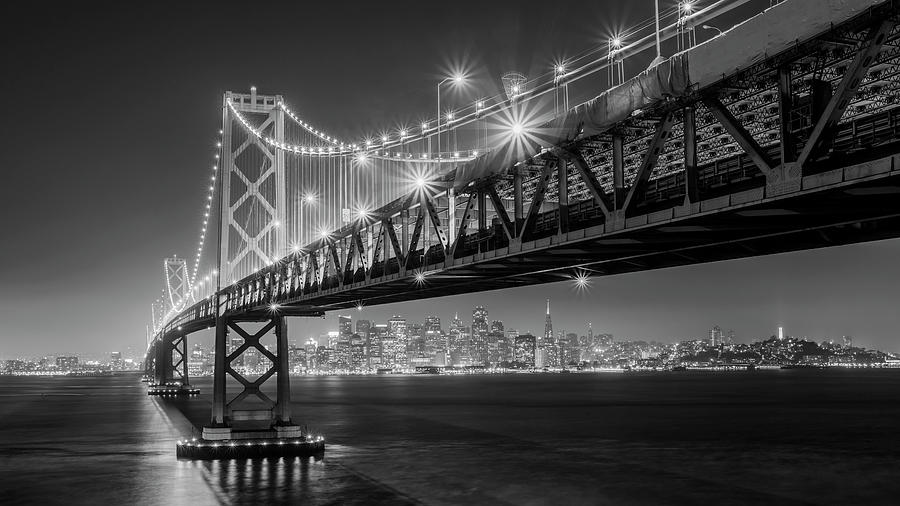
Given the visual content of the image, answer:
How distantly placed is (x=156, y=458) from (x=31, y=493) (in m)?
10.8

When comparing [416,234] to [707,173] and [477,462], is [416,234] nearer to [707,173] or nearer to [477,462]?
[707,173]

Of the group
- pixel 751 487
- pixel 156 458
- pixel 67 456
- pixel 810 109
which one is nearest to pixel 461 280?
pixel 810 109

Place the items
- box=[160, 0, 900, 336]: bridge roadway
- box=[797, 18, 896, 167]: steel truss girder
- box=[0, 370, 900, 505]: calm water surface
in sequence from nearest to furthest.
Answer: box=[797, 18, 896, 167]: steel truss girder
box=[160, 0, 900, 336]: bridge roadway
box=[0, 370, 900, 505]: calm water surface

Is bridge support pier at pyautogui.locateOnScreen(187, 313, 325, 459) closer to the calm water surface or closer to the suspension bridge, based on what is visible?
the calm water surface

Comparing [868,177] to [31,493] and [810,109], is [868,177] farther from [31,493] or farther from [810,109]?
[31,493]

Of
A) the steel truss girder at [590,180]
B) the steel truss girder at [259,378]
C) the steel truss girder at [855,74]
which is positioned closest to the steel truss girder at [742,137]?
the steel truss girder at [855,74]

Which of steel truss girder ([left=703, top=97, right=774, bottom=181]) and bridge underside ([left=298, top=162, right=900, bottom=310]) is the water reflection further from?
steel truss girder ([left=703, top=97, right=774, bottom=181])

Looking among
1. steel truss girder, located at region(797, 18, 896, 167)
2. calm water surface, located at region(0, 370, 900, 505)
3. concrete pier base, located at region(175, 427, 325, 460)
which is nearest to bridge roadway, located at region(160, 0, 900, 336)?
steel truss girder, located at region(797, 18, 896, 167)

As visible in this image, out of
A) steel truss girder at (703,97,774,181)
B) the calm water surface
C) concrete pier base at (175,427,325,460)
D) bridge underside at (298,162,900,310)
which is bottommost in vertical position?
the calm water surface

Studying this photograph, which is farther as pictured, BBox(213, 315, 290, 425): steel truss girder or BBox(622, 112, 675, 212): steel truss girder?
BBox(213, 315, 290, 425): steel truss girder

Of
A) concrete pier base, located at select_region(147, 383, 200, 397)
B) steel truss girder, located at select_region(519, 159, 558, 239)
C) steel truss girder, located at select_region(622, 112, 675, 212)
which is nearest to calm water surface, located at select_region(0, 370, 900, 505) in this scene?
steel truss girder, located at select_region(519, 159, 558, 239)

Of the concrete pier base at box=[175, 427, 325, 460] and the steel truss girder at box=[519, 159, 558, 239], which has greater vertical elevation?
the steel truss girder at box=[519, 159, 558, 239]

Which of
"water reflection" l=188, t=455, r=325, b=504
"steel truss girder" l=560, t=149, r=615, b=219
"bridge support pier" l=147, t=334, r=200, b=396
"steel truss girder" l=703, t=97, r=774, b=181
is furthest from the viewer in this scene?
"bridge support pier" l=147, t=334, r=200, b=396

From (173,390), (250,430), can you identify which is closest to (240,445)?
(250,430)
